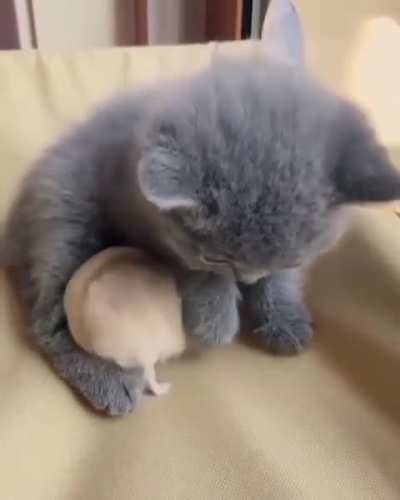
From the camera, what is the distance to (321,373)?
2.71 feet

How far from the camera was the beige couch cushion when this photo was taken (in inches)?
26.5

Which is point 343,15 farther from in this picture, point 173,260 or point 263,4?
point 173,260

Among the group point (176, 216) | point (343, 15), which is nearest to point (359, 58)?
point (343, 15)

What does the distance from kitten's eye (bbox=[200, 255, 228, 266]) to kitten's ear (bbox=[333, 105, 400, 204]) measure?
0.40 feet

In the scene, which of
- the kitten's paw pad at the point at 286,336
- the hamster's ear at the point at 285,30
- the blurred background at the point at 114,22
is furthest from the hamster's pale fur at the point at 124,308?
the blurred background at the point at 114,22

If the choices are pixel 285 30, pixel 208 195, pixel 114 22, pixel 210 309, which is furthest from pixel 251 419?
pixel 114 22

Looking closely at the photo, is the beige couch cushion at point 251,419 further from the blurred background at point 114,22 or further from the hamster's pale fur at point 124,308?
the blurred background at point 114,22

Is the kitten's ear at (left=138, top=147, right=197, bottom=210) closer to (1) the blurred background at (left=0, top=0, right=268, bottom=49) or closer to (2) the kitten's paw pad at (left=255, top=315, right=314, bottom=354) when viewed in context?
(2) the kitten's paw pad at (left=255, top=315, right=314, bottom=354)

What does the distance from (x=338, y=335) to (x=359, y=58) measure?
1.93 ft

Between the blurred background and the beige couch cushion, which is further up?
the blurred background

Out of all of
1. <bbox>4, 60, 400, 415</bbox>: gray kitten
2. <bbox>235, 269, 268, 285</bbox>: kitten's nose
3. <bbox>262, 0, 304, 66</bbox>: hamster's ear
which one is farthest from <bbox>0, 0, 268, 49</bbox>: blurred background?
<bbox>235, 269, 268, 285</bbox>: kitten's nose

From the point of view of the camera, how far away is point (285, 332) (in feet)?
2.79

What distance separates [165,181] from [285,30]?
2.14 ft

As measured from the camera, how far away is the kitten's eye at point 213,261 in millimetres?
670
